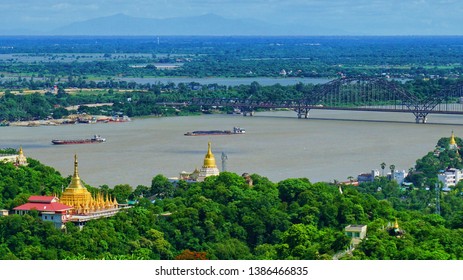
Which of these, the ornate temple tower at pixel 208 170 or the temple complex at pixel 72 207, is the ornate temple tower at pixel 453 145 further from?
the temple complex at pixel 72 207

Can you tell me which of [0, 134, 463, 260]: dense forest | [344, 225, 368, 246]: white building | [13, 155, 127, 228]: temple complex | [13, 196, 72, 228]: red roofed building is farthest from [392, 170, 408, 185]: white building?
[344, 225, 368, 246]: white building

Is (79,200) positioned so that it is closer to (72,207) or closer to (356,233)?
(72,207)

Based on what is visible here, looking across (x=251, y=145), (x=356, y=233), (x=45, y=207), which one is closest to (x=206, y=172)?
(x=45, y=207)

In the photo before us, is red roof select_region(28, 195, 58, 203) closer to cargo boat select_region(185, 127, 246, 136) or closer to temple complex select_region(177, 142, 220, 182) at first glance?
temple complex select_region(177, 142, 220, 182)

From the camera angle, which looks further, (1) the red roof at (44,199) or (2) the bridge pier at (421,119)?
(2) the bridge pier at (421,119)

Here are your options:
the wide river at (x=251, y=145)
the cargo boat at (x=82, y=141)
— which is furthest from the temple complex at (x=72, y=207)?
the cargo boat at (x=82, y=141)
